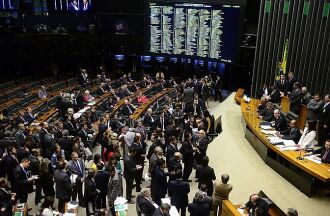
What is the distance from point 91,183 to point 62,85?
10.3 m

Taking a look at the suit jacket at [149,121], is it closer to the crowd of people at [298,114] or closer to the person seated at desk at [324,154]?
the crowd of people at [298,114]

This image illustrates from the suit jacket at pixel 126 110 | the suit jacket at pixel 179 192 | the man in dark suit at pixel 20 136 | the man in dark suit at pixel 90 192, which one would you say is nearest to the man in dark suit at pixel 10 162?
the man in dark suit at pixel 20 136

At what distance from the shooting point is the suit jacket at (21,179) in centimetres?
711

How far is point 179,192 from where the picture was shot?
6566 mm

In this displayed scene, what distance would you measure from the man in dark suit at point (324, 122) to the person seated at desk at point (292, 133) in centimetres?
70

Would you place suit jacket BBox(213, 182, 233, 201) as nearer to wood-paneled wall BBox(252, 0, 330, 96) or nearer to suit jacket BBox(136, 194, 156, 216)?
suit jacket BBox(136, 194, 156, 216)

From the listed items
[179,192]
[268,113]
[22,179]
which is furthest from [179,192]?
[268,113]

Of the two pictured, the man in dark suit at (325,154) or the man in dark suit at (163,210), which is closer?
the man in dark suit at (163,210)

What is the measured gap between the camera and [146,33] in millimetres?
16109

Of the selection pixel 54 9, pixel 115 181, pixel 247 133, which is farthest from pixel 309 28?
pixel 54 9

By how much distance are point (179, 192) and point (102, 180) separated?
4.72 feet

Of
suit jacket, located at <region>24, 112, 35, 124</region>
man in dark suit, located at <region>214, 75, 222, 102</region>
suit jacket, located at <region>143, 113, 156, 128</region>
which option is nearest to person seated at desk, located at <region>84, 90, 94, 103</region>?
suit jacket, located at <region>24, 112, 35, 124</region>

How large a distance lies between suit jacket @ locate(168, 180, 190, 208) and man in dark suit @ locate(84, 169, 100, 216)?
136 cm

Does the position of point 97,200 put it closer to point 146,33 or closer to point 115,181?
point 115,181
